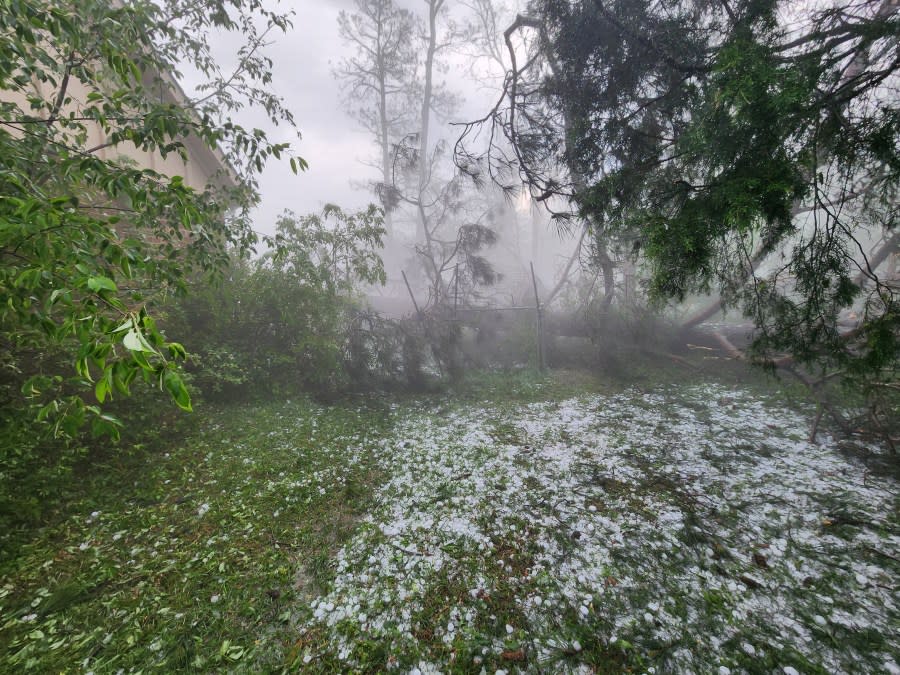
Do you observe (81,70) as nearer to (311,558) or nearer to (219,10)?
(219,10)

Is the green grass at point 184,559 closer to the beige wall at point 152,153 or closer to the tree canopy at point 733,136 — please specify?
the beige wall at point 152,153

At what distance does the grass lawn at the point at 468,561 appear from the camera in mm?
→ 1885

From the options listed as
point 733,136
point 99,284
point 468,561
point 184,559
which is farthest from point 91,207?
point 733,136

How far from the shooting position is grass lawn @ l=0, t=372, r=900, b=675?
6.18 ft

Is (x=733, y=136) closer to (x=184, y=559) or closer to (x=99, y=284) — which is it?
(x=99, y=284)

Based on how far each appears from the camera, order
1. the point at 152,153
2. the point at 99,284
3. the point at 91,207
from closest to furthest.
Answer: the point at 99,284
the point at 91,207
the point at 152,153

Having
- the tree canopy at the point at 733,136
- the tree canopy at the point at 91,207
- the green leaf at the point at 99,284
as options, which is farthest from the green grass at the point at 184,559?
the tree canopy at the point at 733,136

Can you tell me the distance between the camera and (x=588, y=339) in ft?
27.8

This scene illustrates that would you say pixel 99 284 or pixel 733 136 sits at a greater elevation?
pixel 733 136

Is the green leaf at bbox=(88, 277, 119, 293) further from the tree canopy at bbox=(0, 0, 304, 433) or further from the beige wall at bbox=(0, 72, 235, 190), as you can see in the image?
the beige wall at bbox=(0, 72, 235, 190)

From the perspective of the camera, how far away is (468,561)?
253 cm

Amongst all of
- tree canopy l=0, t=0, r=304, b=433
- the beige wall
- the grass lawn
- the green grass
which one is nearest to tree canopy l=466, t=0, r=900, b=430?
the grass lawn

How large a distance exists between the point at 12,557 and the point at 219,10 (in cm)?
560

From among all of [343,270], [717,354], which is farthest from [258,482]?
[717,354]
